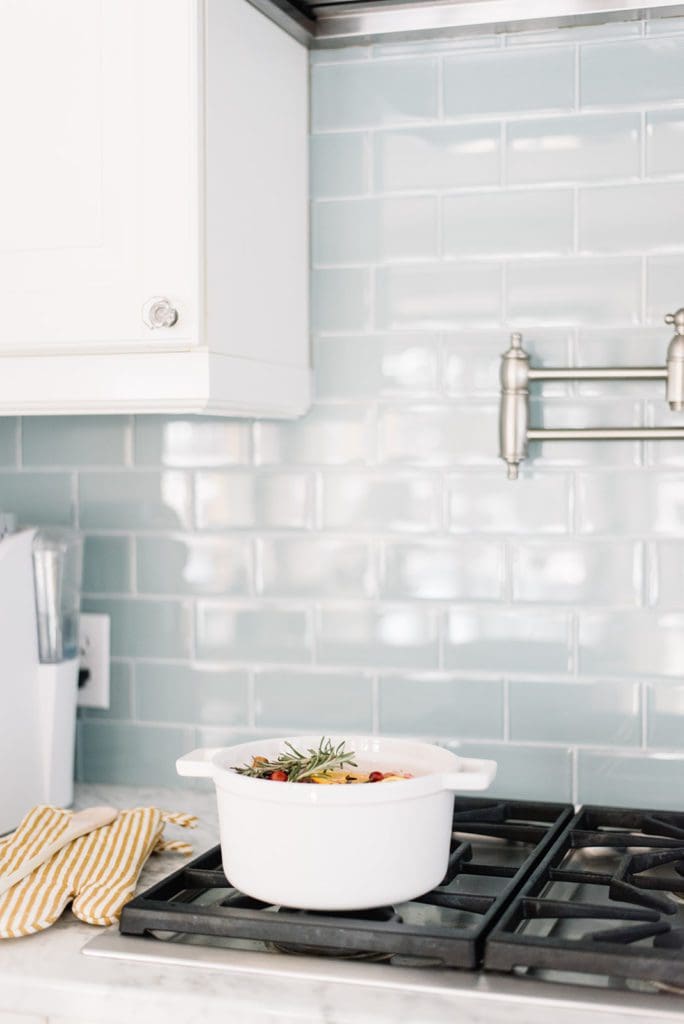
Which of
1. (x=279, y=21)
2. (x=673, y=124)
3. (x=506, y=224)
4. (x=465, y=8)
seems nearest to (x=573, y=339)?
(x=506, y=224)

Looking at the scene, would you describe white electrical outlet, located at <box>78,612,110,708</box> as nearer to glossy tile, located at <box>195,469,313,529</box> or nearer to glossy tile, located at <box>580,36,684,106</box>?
glossy tile, located at <box>195,469,313,529</box>

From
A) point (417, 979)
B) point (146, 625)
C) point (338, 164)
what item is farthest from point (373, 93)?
point (417, 979)

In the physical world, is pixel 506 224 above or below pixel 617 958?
above

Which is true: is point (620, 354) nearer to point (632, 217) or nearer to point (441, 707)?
point (632, 217)

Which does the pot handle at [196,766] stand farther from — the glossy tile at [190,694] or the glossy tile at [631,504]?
the glossy tile at [631,504]

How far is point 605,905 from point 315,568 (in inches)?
27.4

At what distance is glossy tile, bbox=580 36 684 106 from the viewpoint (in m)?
1.63

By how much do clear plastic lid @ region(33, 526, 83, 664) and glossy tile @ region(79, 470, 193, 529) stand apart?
14 centimetres

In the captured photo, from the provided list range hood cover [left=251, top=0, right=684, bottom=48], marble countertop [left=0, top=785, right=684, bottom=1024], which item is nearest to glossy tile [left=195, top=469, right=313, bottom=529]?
range hood cover [left=251, top=0, right=684, bottom=48]

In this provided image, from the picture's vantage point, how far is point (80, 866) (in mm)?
1369

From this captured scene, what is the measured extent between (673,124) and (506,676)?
760 millimetres

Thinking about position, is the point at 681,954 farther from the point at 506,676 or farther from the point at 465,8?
the point at 465,8

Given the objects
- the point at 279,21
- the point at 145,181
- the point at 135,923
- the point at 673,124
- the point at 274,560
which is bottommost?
the point at 135,923

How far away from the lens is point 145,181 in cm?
144
